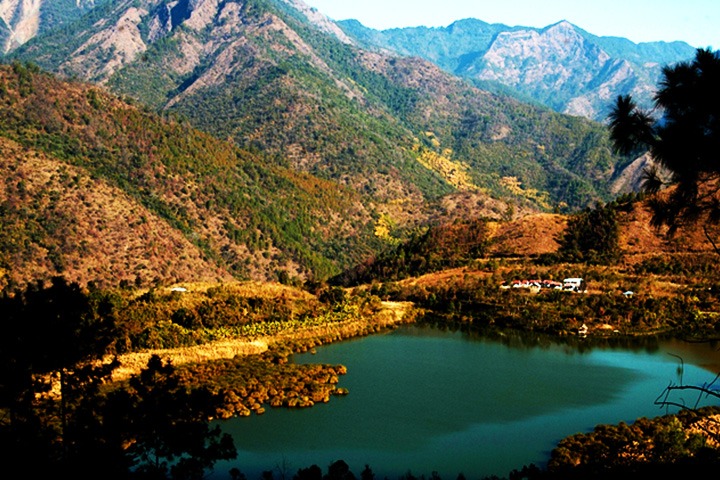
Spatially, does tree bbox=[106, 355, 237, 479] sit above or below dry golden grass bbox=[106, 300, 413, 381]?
above

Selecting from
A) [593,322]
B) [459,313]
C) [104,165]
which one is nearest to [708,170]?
[593,322]

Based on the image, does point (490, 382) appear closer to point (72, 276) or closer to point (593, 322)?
point (593, 322)

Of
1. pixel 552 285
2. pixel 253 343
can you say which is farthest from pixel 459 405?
pixel 552 285

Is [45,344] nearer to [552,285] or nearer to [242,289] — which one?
[242,289]

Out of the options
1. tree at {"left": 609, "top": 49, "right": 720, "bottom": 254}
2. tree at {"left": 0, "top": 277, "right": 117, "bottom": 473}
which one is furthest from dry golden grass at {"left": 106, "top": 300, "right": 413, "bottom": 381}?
tree at {"left": 609, "top": 49, "right": 720, "bottom": 254}

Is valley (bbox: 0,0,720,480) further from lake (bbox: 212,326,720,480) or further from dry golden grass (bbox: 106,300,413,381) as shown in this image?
lake (bbox: 212,326,720,480)
